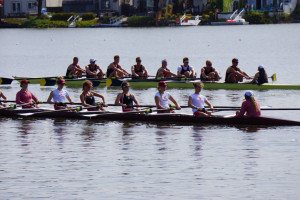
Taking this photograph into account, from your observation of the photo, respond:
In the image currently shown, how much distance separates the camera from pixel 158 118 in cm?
2491

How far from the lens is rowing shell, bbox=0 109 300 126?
929 inches

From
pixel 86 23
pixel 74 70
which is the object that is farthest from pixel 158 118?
pixel 86 23

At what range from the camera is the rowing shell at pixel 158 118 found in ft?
77.4

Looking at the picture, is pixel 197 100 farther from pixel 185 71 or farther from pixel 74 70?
pixel 74 70

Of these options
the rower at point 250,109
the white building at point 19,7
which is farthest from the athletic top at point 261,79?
the white building at point 19,7

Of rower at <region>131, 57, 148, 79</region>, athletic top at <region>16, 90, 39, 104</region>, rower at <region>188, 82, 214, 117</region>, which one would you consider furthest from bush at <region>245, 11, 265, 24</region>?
rower at <region>188, 82, 214, 117</region>

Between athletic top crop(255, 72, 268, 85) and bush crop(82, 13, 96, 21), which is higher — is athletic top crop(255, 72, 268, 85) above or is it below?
below

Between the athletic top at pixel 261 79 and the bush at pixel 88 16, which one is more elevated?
the bush at pixel 88 16

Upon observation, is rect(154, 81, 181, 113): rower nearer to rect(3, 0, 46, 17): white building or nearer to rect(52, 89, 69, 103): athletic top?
rect(52, 89, 69, 103): athletic top

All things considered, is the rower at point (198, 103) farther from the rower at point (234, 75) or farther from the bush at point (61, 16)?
the bush at point (61, 16)

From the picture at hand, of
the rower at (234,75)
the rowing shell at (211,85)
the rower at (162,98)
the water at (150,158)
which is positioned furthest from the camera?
the rower at (234,75)

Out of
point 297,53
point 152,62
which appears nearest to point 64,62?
point 152,62

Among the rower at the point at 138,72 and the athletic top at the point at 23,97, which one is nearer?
the athletic top at the point at 23,97

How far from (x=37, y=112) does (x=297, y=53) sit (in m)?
50.8
